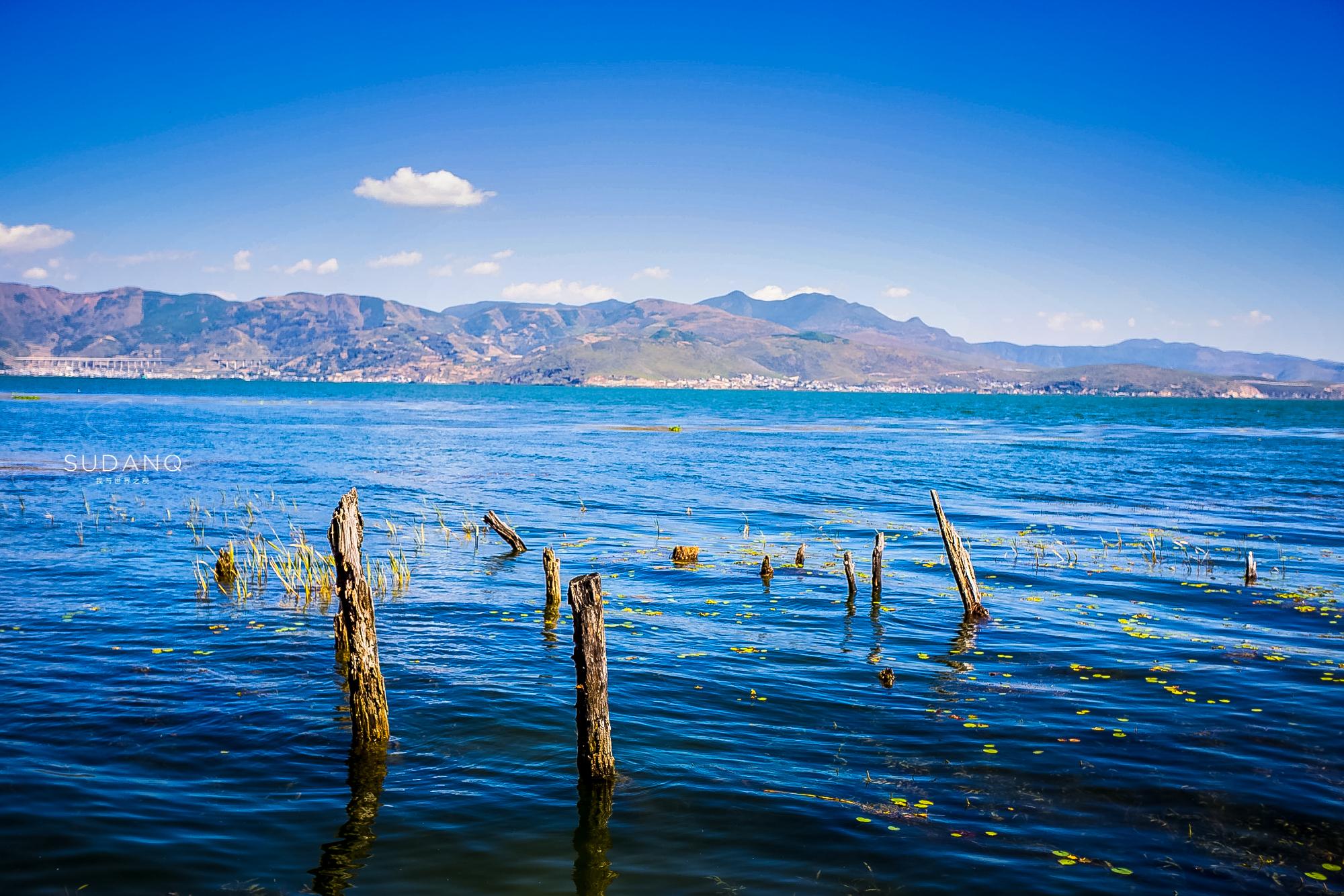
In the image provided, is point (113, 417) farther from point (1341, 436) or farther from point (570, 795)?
point (1341, 436)

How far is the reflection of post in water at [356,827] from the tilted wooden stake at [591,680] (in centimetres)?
297

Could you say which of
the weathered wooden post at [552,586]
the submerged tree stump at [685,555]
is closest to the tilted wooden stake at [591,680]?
the weathered wooden post at [552,586]

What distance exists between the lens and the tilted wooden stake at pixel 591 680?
11.9 metres

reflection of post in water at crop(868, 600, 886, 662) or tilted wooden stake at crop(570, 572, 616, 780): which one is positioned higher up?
tilted wooden stake at crop(570, 572, 616, 780)

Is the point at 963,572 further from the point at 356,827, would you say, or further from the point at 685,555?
the point at 356,827

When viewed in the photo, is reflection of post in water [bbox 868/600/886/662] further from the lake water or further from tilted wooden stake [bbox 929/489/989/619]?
tilted wooden stake [bbox 929/489/989/619]

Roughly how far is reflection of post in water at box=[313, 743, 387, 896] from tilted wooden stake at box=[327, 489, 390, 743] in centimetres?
31

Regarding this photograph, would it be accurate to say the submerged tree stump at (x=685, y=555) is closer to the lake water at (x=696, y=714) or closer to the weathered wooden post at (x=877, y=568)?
the lake water at (x=696, y=714)

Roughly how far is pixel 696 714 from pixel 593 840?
4829mm

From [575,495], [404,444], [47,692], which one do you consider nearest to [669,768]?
[47,692]

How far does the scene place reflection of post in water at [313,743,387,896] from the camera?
10398mm

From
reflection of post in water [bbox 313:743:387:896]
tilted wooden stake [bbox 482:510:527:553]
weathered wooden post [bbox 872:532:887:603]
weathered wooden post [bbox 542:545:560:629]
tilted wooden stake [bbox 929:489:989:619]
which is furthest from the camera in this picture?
tilted wooden stake [bbox 482:510:527:553]

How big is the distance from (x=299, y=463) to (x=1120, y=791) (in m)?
61.5

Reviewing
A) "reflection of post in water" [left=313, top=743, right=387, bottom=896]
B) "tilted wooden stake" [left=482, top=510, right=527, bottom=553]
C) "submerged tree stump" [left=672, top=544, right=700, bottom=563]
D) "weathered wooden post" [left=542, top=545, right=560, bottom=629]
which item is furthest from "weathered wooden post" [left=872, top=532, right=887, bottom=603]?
"reflection of post in water" [left=313, top=743, right=387, bottom=896]
